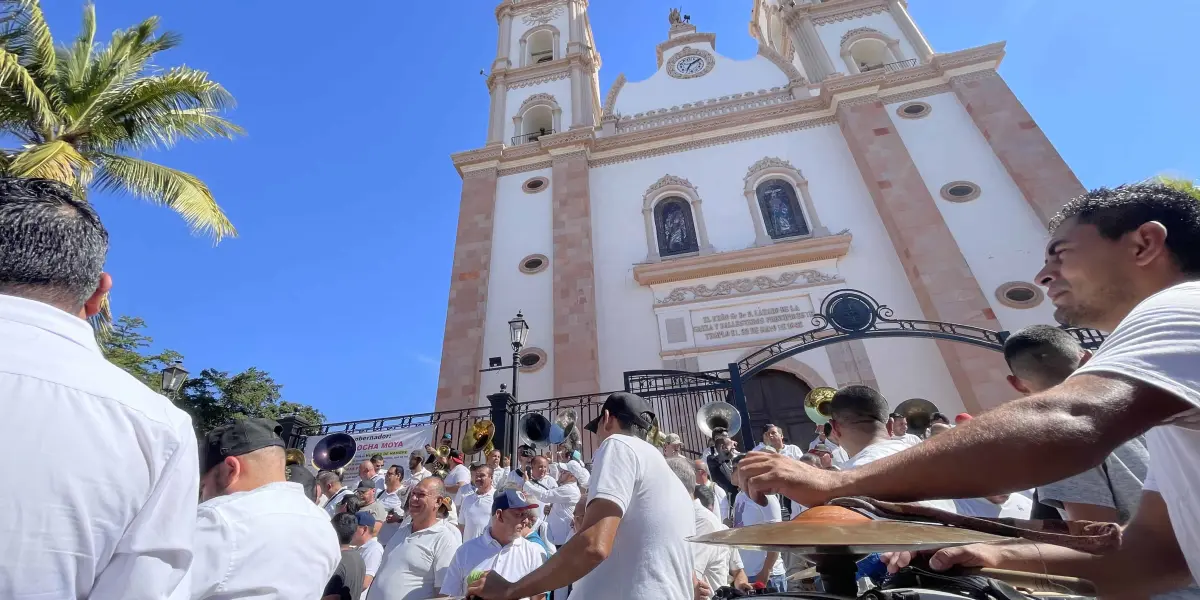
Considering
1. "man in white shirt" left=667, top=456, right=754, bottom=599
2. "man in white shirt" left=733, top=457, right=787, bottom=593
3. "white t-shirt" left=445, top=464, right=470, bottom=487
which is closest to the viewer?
"man in white shirt" left=667, top=456, right=754, bottom=599

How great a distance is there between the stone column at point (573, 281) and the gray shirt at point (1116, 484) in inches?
378

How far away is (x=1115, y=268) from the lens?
1320 millimetres

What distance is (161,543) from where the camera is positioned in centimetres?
105

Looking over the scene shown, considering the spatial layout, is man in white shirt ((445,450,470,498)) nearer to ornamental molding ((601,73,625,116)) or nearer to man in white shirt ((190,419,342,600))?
man in white shirt ((190,419,342,600))

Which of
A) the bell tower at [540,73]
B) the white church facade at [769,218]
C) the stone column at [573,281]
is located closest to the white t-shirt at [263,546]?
the stone column at [573,281]

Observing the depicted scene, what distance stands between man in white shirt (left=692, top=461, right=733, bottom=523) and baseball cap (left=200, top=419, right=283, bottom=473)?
4.35 m

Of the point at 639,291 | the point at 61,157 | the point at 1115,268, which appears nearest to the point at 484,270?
the point at 639,291

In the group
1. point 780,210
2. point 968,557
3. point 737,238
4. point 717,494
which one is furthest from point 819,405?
point 968,557

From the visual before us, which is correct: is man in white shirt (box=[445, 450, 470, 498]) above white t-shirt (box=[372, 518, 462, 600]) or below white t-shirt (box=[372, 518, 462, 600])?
above

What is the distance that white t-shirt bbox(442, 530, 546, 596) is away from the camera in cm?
321

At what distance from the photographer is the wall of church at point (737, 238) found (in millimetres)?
11211

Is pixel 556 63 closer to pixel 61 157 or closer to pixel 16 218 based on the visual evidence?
pixel 61 157

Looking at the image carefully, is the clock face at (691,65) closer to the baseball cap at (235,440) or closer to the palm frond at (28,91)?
the palm frond at (28,91)

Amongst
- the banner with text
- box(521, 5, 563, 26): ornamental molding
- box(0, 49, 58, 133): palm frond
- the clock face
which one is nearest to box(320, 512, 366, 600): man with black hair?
the banner with text
